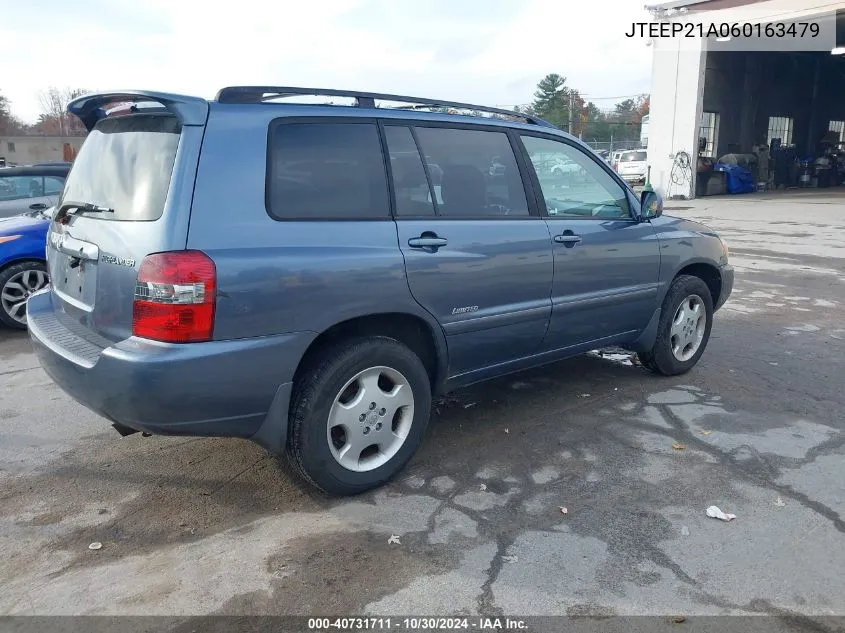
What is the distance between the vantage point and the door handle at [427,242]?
3420mm

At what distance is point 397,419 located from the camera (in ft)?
11.8

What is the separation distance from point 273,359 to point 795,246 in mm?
12157

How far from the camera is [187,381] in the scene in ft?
9.15

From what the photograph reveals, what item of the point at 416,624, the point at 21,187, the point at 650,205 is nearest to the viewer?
the point at 416,624

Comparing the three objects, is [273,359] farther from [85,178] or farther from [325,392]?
[85,178]

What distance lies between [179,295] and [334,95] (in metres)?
1.31

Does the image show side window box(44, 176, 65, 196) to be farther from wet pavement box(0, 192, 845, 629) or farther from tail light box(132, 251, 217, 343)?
tail light box(132, 251, 217, 343)

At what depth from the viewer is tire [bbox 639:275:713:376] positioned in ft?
16.5

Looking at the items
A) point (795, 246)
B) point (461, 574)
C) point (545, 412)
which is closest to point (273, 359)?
point (461, 574)

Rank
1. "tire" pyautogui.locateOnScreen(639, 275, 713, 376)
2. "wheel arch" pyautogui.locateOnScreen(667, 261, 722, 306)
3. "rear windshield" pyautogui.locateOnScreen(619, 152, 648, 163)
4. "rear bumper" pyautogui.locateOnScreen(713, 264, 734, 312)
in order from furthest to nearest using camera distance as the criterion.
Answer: "rear windshield" pyautogui.locateOnScreen(619, 152, 648, 163), "rear bumper" pyautogui.locateOnScreen(713, 264, 734, 312), "wheel arch" pyautogui.locateOnScreen(667, 261, 722, 306), "tire" pyautogui.locateOnScreen(639, 275, 713, 376)

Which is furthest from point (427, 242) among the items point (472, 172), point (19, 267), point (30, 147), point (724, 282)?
point (30, 147)

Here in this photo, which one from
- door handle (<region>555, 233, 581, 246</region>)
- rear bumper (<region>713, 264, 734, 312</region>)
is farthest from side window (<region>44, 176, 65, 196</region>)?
rear bumper (<region>713, 264, 734, 312</region>)

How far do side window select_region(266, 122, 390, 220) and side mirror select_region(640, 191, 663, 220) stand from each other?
2.13 meters

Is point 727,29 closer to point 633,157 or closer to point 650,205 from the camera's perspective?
point 633,157
